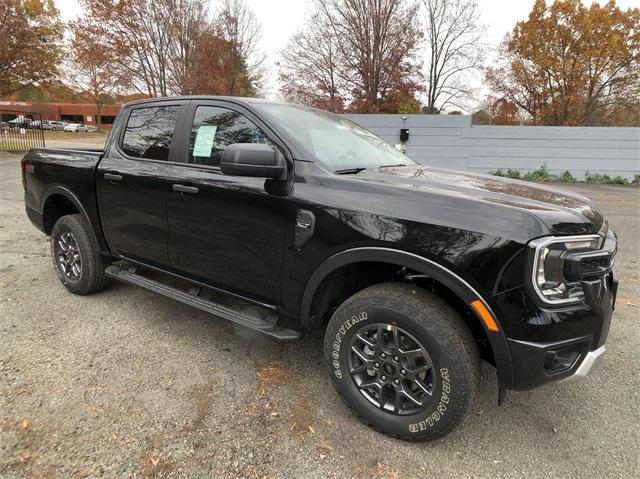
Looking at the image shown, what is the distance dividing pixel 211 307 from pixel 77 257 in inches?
73.6

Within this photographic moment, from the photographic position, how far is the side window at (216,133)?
2.81 meters

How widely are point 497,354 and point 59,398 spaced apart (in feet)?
8.20

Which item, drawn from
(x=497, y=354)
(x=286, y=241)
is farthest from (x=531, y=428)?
(x=286, y=241)

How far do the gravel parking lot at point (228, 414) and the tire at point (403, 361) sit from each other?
0.16 metres

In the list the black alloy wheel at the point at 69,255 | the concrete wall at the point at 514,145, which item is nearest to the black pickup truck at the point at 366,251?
the black alloy wheel at the point at 69,255

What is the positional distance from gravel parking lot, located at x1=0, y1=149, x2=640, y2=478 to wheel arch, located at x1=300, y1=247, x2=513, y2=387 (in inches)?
24.7

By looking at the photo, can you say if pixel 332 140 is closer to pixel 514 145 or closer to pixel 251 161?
pixel 251 161

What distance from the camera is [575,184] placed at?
1299 centimetres

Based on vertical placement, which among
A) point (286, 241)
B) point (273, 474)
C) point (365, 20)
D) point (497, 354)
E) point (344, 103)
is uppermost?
point (365, 20)

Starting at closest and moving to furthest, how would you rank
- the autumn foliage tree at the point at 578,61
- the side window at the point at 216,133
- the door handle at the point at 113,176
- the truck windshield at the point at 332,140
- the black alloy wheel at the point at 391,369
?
1. the black alloy wheel at the point at 391,369
2. the truck windshield at the point at 332,140
3. the side window at the point at 216,133
4. the door handle at the point at 113,176
5. the autumn foliage tree at the point at 578,61

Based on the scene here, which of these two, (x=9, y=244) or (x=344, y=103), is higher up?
(x=344, y=103)

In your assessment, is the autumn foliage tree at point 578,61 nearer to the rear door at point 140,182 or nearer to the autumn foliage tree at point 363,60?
Result: the autumn foliage tree at point 363,60

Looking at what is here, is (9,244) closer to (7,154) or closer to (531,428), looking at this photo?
(531,428)

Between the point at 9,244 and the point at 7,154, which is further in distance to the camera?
the point at 7,154
